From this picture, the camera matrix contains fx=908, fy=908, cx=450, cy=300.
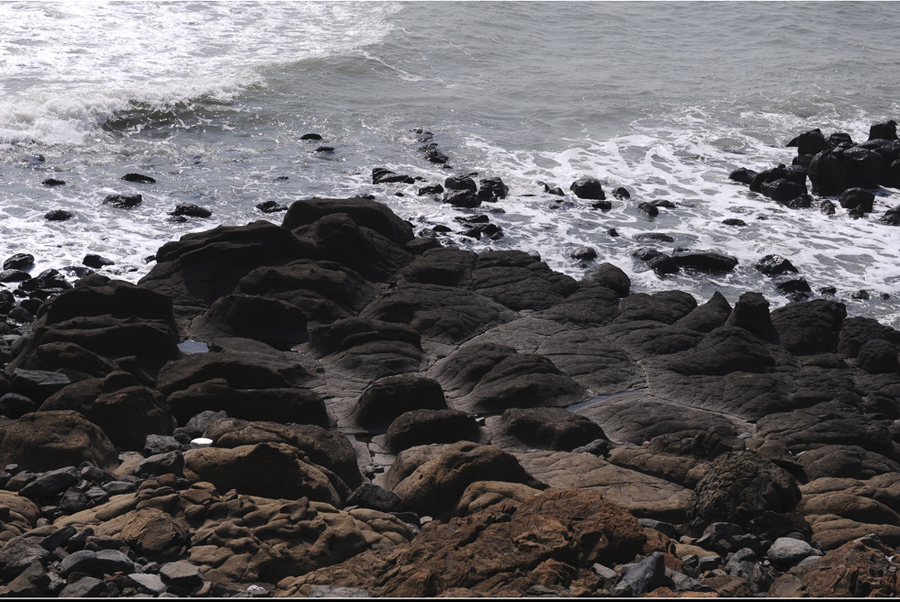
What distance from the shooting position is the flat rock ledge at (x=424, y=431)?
6953mm

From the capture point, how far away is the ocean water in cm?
1973

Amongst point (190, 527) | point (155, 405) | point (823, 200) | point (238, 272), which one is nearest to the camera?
point (190, 527)

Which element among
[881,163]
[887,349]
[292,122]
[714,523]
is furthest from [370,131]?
[714,523]

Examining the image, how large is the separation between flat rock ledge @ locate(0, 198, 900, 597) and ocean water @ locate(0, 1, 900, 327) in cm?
293

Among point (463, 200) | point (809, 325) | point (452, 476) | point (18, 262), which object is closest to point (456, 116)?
point (463, 200)

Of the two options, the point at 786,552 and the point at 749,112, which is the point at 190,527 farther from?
the point at 749,112

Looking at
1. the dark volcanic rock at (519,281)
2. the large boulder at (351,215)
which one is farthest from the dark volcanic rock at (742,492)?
the large boulder at (351,215)

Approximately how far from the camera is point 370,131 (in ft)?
90.1

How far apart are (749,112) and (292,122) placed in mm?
15929

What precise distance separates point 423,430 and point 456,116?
2001cm

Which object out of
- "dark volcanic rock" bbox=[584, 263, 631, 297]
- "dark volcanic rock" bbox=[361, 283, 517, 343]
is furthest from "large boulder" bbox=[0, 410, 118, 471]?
"dark volcanic rock" bbox=[584, 263, 631, 297]

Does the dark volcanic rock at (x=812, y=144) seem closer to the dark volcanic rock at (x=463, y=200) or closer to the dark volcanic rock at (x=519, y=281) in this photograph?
the dark volcanic rock at (x=463, y=200)

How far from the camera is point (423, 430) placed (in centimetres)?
1093

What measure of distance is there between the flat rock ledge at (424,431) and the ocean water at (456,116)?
293cm
